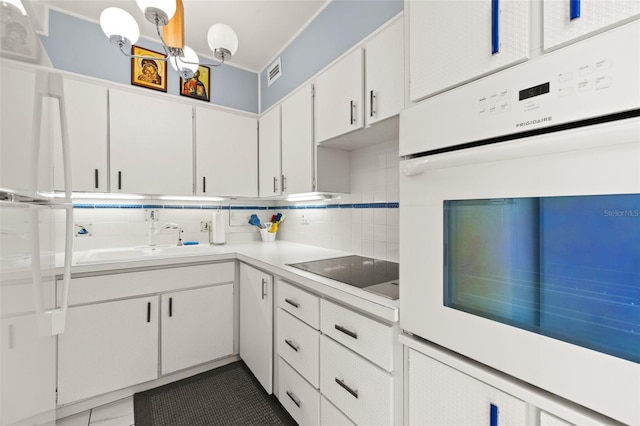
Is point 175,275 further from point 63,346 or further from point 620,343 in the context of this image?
point 620,343

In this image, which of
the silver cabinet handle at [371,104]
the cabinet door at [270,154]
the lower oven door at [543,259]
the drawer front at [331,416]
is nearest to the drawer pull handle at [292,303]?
the drawer front at [331,416]

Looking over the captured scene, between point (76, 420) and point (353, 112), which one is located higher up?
point (353, 112)

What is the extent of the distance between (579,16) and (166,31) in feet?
5.55

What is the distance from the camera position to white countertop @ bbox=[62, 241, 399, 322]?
1.07m

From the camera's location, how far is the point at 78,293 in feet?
5.67

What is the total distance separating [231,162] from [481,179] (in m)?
2.30

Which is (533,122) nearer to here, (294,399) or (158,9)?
(158,9)

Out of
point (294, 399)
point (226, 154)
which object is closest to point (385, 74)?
point (226, 154)

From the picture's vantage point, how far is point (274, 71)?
2.79 meters

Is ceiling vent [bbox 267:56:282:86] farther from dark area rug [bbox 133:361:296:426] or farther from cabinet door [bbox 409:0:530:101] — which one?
dark area rug [bbox 133:361:296:426]

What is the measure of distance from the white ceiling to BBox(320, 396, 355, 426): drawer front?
2.72 meters

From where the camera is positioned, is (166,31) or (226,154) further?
(226,154)

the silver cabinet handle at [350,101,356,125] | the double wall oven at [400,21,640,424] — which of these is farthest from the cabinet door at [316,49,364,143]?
the double wall oven at [400,21,640,424]

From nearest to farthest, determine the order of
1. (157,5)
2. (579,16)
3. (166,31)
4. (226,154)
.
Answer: (579,16), (157,5), (166,31), (226,154)
